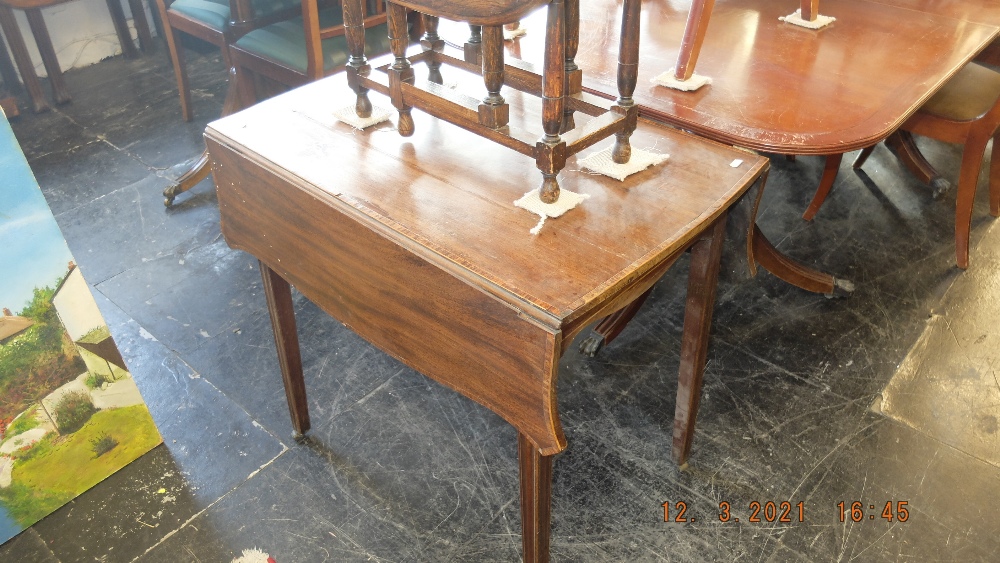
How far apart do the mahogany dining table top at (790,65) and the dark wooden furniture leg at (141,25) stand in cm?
278

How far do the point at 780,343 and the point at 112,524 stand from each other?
1.71 metres

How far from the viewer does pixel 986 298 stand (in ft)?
7.41

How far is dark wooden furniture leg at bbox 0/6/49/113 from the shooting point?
322 centimetres

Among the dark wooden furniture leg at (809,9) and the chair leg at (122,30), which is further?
the chair leg at (122,30)

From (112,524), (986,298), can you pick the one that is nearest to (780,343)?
(986,298)

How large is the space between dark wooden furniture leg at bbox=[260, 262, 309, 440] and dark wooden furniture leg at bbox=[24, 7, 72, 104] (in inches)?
98.2

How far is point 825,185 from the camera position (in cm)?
252

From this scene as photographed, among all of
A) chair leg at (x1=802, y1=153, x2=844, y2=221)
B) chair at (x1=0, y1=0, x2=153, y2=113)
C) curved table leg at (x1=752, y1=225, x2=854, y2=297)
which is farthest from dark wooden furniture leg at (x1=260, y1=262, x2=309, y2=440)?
chair at (x1=0, y1=0, x2=153, y2=113)

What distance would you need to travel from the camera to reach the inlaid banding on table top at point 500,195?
1.08 m

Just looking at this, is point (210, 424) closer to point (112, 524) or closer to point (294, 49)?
point (112, 524)

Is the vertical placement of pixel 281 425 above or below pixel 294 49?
below

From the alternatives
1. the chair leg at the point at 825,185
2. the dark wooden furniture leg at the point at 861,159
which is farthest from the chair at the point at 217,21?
the dark wooden furniture leg at the point at 861,159

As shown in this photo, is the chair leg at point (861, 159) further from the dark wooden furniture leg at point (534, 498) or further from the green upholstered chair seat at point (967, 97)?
the dark wooden furniture leg at point (534, 498)

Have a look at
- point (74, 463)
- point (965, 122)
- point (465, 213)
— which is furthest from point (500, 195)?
point (965, 122)
